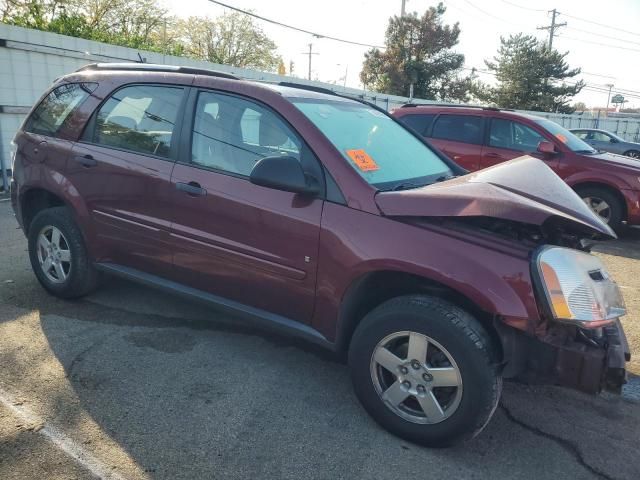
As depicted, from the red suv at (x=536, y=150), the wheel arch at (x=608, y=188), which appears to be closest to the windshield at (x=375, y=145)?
the red suv at (x=536, y=150)

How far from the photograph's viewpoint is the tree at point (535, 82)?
42125 millimetres

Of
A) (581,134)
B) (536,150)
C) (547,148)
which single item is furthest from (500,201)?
(581,134)

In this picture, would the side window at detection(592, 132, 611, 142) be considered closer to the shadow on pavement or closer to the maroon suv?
the maroon suv

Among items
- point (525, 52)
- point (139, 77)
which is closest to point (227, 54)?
point (525, 52)

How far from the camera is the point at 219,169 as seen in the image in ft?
10.2

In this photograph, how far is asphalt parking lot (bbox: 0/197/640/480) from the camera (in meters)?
2.38

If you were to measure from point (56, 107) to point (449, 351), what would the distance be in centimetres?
351

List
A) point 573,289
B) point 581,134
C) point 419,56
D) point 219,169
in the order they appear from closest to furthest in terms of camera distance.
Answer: point 573,289 → point 219,169 → point 581,134 → point 419,56

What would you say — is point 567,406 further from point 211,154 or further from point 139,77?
point 139,77

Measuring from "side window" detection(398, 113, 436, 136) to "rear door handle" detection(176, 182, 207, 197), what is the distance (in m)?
5.62

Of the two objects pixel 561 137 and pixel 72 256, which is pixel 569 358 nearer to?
pixel 72 256

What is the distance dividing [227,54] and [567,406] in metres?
43.4

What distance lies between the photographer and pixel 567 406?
307cm

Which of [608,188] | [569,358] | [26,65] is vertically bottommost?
[569,358]
